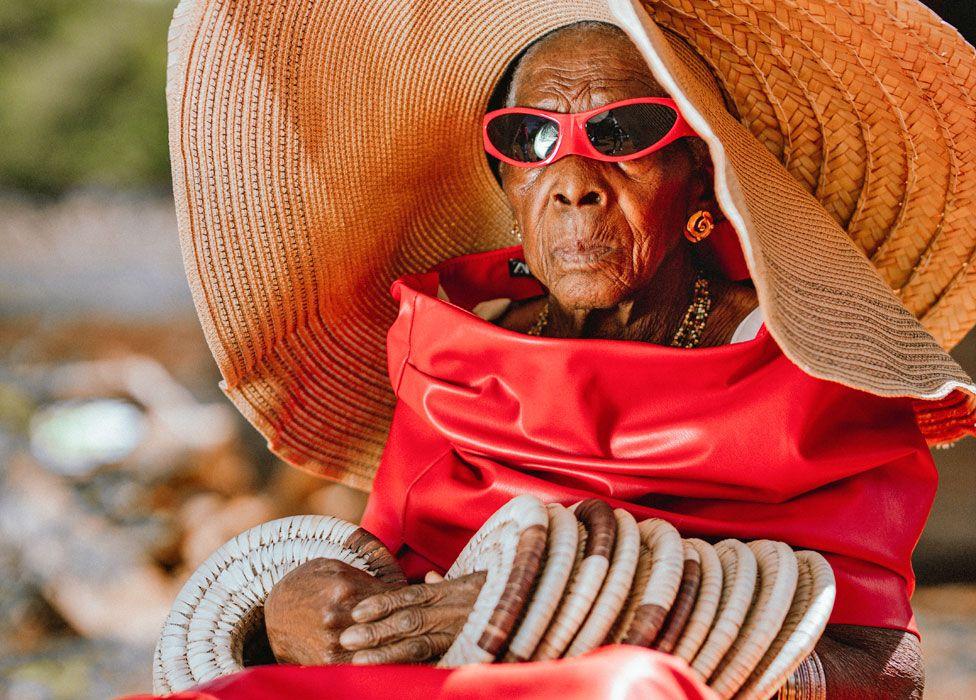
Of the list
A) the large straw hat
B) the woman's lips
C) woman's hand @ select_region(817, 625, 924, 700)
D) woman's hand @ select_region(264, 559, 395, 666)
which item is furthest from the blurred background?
woman's hand @ select_region(264, 559, 395, 666)

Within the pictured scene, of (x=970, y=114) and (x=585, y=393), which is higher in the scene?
(x=970, y=114)

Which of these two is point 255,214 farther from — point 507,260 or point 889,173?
point 889,173

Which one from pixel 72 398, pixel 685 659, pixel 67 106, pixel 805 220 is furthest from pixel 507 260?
pixel 72 398

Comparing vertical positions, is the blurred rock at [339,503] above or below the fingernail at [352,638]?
below

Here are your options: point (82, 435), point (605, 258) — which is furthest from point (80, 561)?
point (605, 258)

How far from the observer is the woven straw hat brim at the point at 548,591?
1.02 m

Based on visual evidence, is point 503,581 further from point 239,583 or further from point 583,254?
point 583,254

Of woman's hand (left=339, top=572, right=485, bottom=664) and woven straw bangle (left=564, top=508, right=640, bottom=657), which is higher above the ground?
woven straw bangle (left=564, top=508, right=640, bottom=657)

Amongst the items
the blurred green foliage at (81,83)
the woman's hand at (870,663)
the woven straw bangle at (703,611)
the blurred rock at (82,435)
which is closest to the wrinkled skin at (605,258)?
the woman's hand at (870,663)

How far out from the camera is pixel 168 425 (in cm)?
327

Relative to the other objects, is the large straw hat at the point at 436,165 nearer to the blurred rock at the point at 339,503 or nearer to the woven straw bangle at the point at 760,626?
the woven straw bangle at the point at 760,626

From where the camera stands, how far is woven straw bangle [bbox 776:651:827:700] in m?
1.17

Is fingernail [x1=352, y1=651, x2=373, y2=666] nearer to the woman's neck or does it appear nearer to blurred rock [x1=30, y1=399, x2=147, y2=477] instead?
the woman's neck

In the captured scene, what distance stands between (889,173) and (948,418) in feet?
1.43
